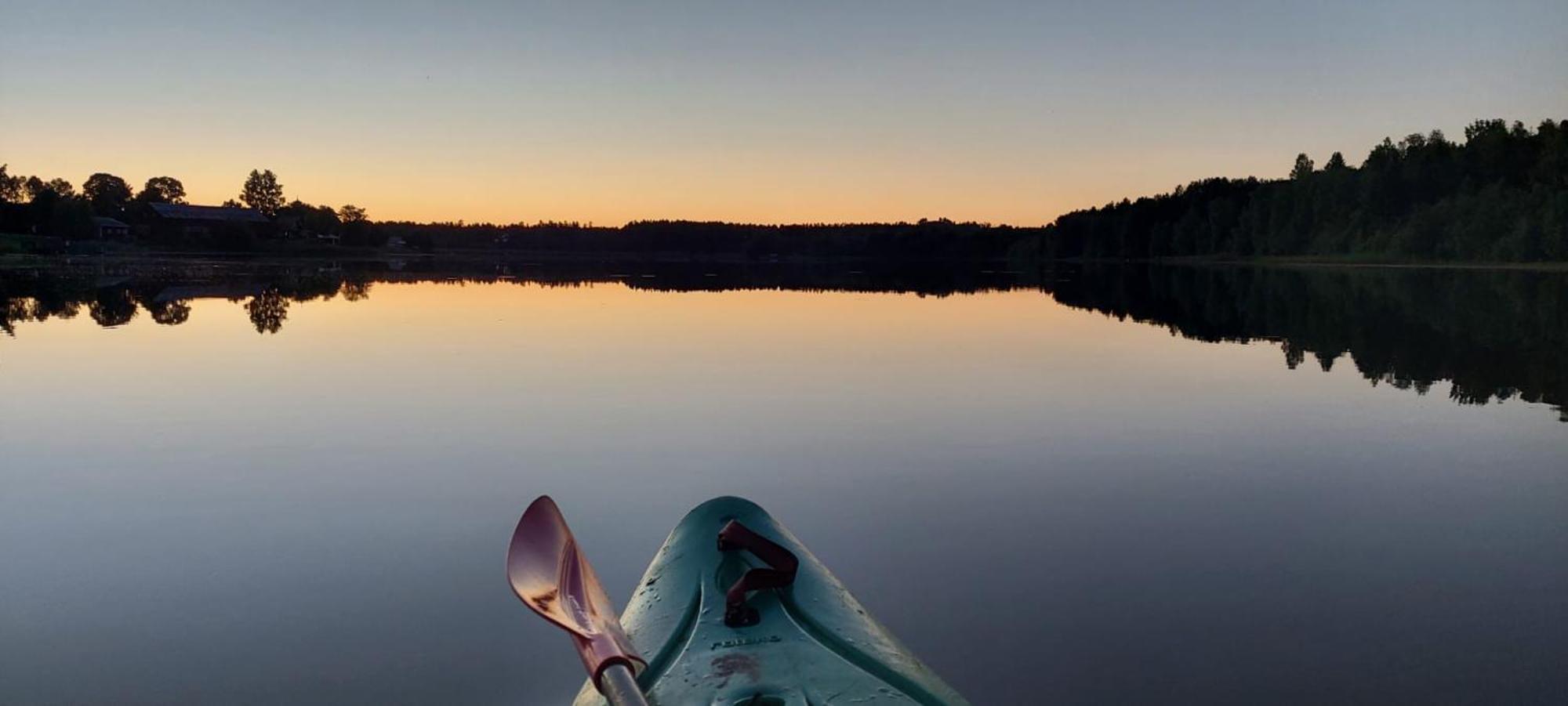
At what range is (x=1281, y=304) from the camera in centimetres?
3042

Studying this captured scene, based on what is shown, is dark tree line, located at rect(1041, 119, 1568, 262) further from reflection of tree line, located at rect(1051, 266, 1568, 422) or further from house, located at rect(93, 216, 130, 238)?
house, located at rect(93, 216, 130, 238)

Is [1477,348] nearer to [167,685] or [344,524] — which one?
[344,524]

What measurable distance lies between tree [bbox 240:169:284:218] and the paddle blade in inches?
4283

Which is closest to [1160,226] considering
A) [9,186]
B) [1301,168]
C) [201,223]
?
[1301,168]

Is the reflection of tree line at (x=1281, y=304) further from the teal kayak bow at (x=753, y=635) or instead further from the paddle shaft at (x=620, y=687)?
the paddle shaft at (x=620, y=687)

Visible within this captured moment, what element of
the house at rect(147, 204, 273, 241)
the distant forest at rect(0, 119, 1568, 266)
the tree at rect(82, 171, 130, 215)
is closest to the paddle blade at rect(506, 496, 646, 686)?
the distant forest at rect(0, 119, 1568, 266)

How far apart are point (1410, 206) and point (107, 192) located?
11106cm

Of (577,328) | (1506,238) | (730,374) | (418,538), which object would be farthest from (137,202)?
(1506,238)

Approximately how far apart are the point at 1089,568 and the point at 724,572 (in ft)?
9.49

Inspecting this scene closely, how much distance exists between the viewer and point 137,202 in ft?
286

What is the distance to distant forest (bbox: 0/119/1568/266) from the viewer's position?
59.5 metres

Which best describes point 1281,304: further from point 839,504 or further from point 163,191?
point 163,191

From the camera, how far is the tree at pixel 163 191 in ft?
310

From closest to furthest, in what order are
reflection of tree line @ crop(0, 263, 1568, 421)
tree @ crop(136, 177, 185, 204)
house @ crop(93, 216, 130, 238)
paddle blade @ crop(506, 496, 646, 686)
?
paddle blade @ crop(506, 496, 646, 686), reflection of tree line @ crop(0, 263, 1568, 421), house @ crop(93, 216, 130, 238), tree @ crop(136, 177, 185, 204)
